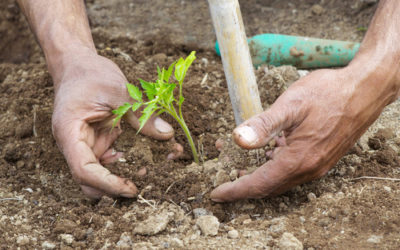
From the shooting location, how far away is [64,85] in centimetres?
280

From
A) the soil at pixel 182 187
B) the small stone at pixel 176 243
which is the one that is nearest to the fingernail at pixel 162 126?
the soil at pixel 182 187

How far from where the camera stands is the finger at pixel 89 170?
244 cm

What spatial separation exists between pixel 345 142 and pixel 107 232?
1153mm

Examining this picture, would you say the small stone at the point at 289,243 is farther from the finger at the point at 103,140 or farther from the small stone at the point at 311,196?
the finger at the point at 103,140

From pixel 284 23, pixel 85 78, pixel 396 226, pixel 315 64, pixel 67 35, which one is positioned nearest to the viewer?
pixel 396 226

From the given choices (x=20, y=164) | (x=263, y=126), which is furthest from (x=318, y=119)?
(x=20, y=164)

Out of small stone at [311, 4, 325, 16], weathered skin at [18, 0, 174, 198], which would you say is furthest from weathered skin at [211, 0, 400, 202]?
Result: small stone at [311, 4, 325, 16]

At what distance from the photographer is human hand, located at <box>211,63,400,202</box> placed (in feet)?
7.27

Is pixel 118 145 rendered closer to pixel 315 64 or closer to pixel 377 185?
pixel 377 185

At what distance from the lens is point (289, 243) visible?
1.99 metres

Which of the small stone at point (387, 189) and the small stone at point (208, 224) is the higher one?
the small stone at point (208, 224)

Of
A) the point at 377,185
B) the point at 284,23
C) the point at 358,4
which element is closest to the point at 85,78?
the point at 377,185

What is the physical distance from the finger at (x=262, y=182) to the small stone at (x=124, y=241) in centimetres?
47

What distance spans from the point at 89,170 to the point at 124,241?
480 millimetres
